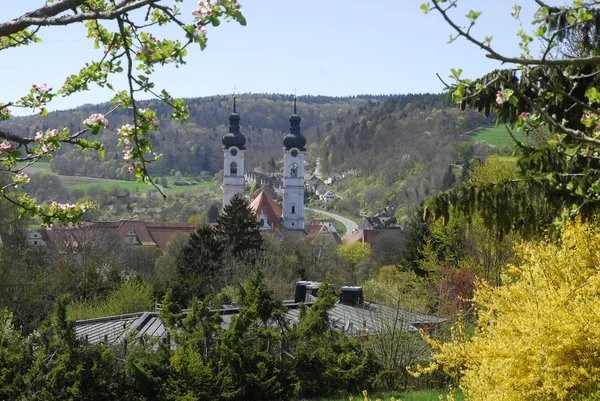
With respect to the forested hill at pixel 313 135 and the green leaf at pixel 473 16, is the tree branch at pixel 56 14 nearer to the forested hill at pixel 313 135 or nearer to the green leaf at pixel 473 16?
the green leaf at pixel 473 16

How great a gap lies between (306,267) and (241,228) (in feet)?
21.1

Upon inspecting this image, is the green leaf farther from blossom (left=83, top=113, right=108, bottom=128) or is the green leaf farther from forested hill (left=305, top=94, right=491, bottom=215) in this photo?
forested hill (left=305, top=94, right=491, bottom=215)

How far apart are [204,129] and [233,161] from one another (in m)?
75.1

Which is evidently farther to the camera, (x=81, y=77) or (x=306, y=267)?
(x=306, y=267)

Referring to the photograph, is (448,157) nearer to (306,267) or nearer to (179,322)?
(306,267)

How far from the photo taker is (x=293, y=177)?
68188mm

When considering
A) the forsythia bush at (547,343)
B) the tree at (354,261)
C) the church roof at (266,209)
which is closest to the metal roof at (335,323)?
the forsythia bush at (547,343)

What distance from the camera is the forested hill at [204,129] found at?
109 m

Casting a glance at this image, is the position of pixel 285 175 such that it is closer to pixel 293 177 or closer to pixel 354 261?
pixel 293 177

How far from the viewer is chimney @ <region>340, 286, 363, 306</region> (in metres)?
19.4

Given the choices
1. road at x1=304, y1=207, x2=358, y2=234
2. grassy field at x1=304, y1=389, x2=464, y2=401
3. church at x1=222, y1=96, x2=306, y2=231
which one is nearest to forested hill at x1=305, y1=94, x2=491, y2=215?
road at x1=304, y1=207, x2=358, y2=234

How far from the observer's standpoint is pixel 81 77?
183 inches

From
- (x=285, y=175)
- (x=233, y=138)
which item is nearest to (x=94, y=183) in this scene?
(x=233, y=138)

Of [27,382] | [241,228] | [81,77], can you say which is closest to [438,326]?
[27,382]
